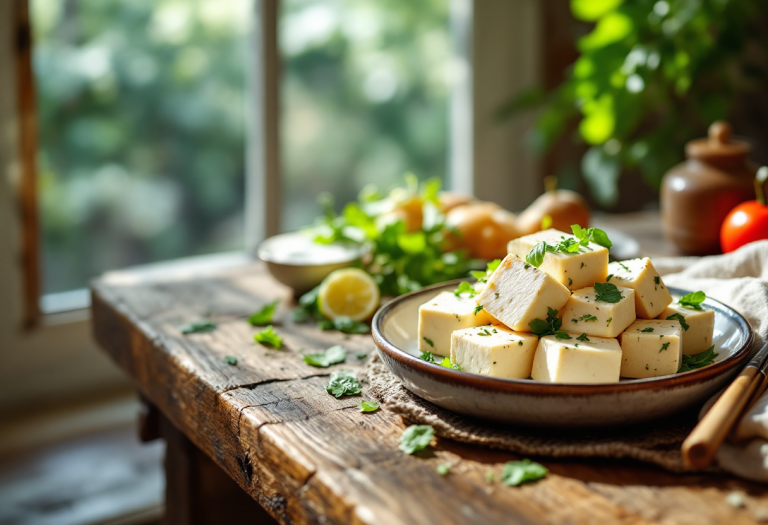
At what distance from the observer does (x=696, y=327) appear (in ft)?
2.98

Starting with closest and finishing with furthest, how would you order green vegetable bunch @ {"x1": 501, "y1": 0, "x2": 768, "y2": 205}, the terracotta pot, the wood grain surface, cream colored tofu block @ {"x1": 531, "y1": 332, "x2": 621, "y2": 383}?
the wood grain surface, cream colored tofu block @ {"x1": 531, "y1": 332, "x2": 621, "y2": 383}, the terracotta pot, green vegetable bunch @ {"x1": 501, "y1": 0, "x2": 768, "y2": 205}

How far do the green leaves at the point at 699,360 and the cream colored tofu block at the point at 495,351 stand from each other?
19cm

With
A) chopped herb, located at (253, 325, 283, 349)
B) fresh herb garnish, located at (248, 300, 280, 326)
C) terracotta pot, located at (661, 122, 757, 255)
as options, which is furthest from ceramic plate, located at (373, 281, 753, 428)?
terracotta pot, located at (661, 122, 757, 255)

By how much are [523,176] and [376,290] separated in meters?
1.84

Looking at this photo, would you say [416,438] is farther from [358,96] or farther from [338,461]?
[358,96]

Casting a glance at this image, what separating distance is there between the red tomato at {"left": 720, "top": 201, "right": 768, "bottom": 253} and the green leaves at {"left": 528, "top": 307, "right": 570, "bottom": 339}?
67 cm

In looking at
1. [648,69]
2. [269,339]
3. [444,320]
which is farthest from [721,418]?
[648,69]

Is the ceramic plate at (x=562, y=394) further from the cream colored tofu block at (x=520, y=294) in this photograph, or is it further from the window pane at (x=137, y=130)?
the window pane at (x=137, y=130)

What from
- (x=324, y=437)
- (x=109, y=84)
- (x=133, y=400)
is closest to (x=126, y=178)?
(x=109, y=84)

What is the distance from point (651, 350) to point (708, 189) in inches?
31.8

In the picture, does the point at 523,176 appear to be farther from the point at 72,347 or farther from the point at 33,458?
the point at 33,458

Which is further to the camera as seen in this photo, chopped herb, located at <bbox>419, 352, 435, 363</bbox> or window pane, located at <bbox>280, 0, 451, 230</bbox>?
window pane, located at <bbox>280, 0, 451, 230</bbox>

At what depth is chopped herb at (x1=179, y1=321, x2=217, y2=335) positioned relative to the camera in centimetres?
125

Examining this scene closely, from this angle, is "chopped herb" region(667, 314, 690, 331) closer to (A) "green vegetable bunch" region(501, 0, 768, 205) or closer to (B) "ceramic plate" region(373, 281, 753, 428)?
(B) "ceramic plate" region(373, 281, 753, 428)
